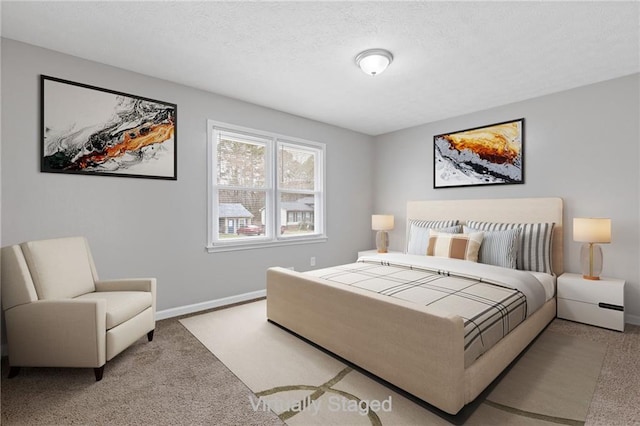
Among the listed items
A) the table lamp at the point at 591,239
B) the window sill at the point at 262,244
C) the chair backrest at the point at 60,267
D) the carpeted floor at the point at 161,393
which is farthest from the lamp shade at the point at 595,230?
the chair backrest at the point at 60,267

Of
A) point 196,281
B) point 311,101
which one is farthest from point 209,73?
point 196,281

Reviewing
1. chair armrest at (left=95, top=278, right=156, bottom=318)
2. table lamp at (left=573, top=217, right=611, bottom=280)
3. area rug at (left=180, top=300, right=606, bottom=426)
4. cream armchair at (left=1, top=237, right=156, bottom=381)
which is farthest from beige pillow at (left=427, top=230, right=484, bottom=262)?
cream armchair at (left=1, top=237, right=156, bottom=381)

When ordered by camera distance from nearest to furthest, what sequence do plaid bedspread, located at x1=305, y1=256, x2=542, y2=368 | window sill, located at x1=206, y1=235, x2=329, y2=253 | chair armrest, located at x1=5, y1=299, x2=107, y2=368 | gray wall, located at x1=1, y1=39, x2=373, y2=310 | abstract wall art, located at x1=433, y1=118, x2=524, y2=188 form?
plaid bedspread, located at x1=305, y1=256, x2=542, y2=368
chair armrest, located at x1=5, y1=299, x2=107, y2=368
gray wall, located at x1=1, y1=39, x2=373, y2=310
window sill, located at x1=206, y1=235, x2=329, y2=253
abstract wall art, located at x1=433, y1=118, x2=524, y2=188

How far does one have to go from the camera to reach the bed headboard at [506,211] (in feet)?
11.3

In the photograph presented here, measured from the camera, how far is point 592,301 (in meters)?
2.96

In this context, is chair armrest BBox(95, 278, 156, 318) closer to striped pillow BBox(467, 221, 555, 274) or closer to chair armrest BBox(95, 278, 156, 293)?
chair armrest BBox(95, 278, 156, 293)

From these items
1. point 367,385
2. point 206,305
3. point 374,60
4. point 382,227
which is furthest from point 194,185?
point 382,227

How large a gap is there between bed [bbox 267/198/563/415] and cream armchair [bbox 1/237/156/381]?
1.36 meters

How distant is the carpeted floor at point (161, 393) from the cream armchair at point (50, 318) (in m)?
0.14

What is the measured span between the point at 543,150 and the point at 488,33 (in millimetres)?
1941

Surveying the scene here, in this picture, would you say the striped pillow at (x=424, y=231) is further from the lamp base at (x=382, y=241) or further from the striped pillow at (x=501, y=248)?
the lamp base at (x=382, y=241)

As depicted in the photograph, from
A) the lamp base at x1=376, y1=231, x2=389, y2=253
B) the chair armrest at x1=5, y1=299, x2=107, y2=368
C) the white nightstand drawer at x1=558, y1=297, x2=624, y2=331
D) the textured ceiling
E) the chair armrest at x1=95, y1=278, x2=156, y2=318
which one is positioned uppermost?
the textured ceiling

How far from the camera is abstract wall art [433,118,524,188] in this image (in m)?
3.77

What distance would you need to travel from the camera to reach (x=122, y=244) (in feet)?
9.60
